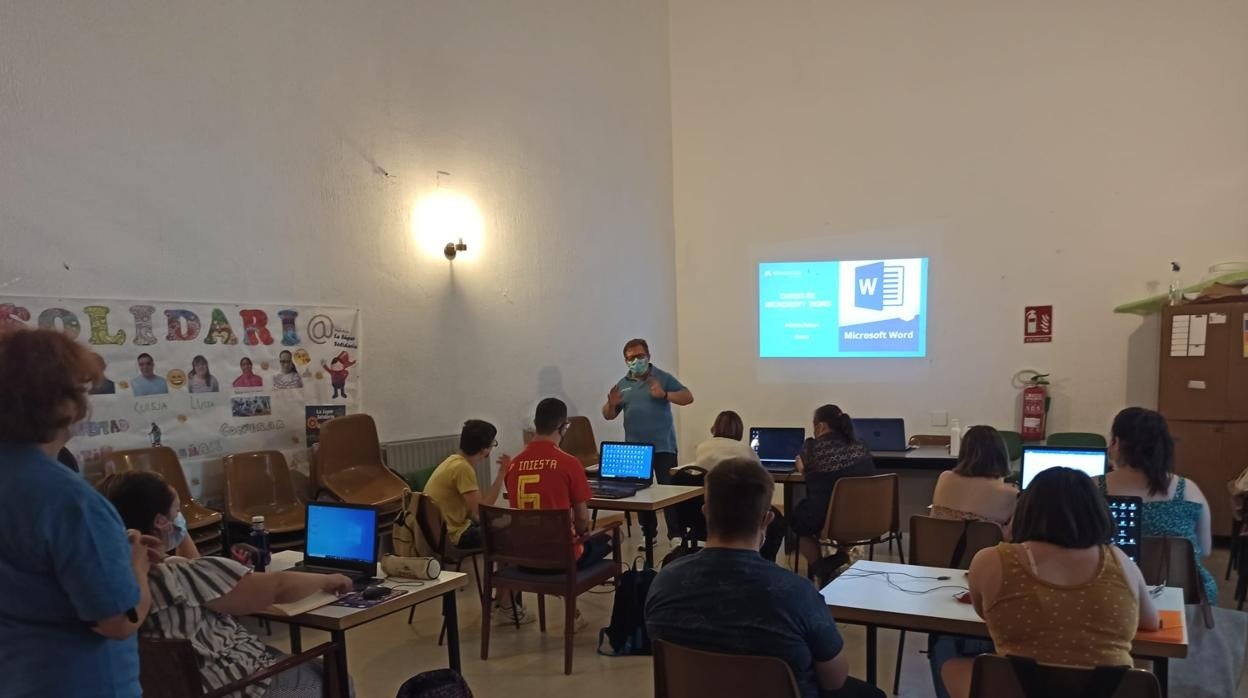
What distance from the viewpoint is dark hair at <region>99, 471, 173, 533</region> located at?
7.52 feet

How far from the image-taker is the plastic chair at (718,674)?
1850 millimetres

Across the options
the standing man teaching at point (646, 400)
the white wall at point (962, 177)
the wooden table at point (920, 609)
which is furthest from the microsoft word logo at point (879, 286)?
the wooden table at point (920, 609)

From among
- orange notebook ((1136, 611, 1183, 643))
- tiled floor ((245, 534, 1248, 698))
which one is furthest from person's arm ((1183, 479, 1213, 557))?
orange notebook ((1136, 611, 1183, 643))

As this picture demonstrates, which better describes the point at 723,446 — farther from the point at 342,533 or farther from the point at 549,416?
the point at 342,533

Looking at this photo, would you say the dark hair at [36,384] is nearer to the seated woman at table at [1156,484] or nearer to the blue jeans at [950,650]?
the blue jeans at [950,650]

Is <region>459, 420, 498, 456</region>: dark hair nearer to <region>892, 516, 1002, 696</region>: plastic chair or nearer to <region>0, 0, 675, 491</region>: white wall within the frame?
<region>0, 0, 675, 491</region>: white wall

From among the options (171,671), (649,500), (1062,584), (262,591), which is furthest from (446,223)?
(1062,584)

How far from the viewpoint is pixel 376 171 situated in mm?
5637

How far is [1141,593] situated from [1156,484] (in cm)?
118

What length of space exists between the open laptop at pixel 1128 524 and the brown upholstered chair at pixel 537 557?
215cm

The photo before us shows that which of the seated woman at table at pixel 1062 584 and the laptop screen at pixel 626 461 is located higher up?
the seated woman at table at pixel 1062 584

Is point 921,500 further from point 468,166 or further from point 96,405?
point 96,405

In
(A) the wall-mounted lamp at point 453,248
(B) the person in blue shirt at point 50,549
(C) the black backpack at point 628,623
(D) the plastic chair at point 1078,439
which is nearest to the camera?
(B) the person in blue shirt at point 50,549

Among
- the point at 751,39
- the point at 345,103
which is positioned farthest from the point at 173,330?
the point at 751,39
